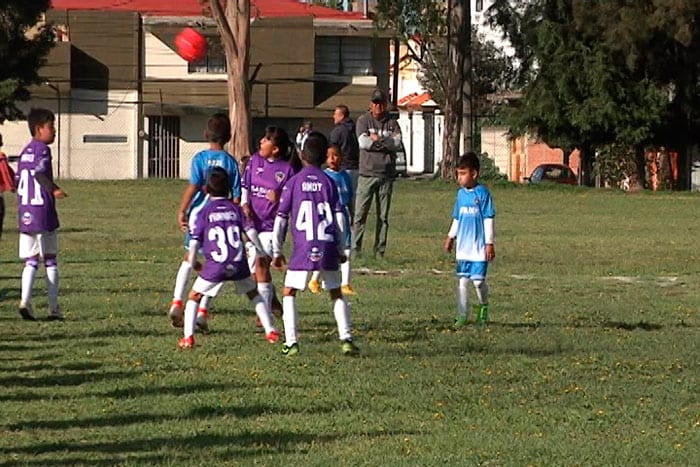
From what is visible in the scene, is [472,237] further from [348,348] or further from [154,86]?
[154,86]

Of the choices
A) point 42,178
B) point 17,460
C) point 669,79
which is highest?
point 669,79

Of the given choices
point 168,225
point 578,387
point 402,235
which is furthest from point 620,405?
point 168,225

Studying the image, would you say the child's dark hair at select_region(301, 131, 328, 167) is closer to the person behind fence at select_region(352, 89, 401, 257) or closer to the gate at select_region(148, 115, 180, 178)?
the person behind fence at select_region(352, 89, 401, 257)

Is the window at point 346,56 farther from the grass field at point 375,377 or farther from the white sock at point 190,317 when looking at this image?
the white sock at point 190,317

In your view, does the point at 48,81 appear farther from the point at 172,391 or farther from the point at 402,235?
the point at 172,391

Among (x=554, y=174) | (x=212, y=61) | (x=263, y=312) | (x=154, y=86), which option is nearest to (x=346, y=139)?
(x=263, y=312)

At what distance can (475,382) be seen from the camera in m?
10.9

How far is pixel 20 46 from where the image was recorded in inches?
2192

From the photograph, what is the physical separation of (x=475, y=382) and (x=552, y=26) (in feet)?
140

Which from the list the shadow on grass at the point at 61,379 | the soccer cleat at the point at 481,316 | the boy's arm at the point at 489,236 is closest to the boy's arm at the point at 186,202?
the shadow on grass at the point at 61,379

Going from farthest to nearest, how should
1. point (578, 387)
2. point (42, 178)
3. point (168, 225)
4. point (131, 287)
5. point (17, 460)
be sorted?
1. point (168, 225)
2. point (131, 287)
3. point (42, 178)
4. point (578, 387)
5. point (17, 460)

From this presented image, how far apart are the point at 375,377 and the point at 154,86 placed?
5112 cm

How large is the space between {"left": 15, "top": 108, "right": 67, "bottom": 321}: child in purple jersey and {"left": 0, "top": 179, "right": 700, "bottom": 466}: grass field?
1.22 ft

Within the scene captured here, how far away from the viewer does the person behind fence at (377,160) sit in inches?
806
